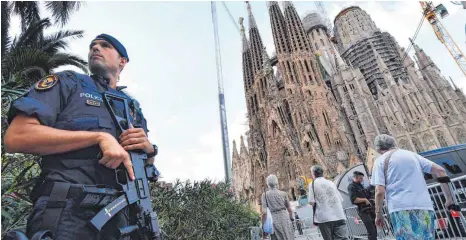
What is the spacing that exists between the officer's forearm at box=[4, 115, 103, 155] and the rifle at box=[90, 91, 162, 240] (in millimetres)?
250

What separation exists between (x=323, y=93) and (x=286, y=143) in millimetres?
7654

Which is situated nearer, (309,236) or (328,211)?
(328,211)

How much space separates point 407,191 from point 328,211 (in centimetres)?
164

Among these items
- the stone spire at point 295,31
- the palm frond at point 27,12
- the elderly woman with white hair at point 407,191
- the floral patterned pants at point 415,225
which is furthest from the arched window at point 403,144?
the palm frond at point 27,12

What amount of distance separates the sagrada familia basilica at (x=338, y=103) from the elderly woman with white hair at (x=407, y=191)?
767 inches

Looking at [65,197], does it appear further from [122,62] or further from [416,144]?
[416,144]

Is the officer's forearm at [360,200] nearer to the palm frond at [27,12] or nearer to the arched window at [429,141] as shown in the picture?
the palm frond at [27,12]

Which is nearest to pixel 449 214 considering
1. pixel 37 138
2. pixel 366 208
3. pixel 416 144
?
pixel 366 208

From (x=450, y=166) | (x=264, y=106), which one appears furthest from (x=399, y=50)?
(x=450, y=166)

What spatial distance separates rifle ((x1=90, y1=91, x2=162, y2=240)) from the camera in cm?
115

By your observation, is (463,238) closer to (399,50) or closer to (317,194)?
(317,194)

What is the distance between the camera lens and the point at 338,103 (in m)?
33.7

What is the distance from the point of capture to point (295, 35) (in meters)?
37.7

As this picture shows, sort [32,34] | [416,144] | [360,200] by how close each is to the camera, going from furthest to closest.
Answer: [416,144]
[32,34]
[360,200]
